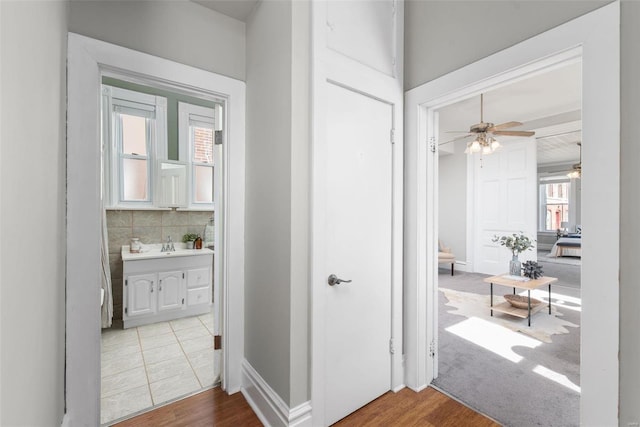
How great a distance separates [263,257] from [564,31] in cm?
198

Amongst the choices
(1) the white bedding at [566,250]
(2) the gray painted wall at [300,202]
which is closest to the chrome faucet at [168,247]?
(2) the gray painted wall at [300,202]

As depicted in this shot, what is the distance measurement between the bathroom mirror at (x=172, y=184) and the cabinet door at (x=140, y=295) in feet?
3.14

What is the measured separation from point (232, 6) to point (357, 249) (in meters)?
1.85

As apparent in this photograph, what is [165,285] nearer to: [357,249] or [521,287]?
[357,249]

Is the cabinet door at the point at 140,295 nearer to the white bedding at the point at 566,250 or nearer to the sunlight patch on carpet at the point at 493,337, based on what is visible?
the sunlight patch on carpet at the point at 493,337

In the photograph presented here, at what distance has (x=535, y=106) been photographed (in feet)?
15.1

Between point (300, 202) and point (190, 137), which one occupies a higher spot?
point (190, 137)

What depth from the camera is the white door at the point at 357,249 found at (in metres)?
1.80

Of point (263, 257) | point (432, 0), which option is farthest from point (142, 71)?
point (432, 0)

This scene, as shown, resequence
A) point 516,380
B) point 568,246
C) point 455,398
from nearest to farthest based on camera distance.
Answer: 1. point 455,398
2. point 516,380
3. point 568,246

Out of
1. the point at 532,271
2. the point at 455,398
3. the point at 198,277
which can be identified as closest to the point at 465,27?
the point at 455,398

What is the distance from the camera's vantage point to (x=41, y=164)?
0.98 metres

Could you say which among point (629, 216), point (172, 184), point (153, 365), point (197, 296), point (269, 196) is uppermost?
point (172, 184)

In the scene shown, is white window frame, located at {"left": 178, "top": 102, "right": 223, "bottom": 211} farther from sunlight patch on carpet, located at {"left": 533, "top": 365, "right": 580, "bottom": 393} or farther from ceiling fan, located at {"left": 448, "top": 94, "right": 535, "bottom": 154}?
sunlight patch on carpet, located at {"left": 533, "top": 365, "right": 580, "bottom": 393}
